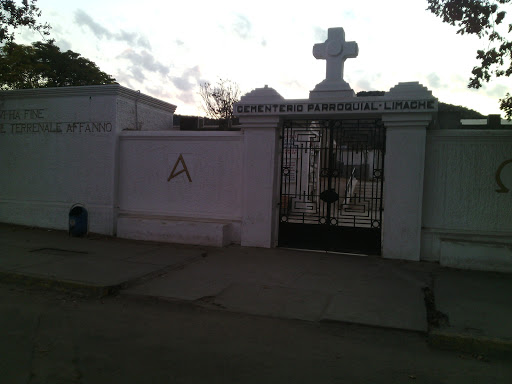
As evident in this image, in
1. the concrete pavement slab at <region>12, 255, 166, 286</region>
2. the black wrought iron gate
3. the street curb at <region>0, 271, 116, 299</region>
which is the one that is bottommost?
the street curb at <region>0, 271, 116, 299</region>

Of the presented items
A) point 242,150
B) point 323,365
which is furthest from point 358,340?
point 242,150

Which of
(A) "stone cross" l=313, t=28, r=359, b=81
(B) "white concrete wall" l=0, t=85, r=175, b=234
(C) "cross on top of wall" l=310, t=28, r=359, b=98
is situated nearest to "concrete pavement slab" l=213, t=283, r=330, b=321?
(C) "cross on top of wall" l=310, t=28, r=359, b=98

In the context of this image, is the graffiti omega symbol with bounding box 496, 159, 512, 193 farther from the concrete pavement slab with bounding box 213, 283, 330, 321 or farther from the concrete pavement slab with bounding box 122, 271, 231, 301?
the concrete pavement slab with bounding box 122, 271, 231, 301

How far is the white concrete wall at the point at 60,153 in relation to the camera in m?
10.5

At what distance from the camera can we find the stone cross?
8.99 meters

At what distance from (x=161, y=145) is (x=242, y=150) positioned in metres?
2.08

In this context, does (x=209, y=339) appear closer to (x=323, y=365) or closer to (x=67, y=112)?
(x=323, y=365)

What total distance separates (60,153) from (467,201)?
377 inches

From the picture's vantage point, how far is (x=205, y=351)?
14.6 feet

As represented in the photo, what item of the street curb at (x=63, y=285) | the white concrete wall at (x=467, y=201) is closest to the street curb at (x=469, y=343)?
the white concrete wall at (x=467, y=201)

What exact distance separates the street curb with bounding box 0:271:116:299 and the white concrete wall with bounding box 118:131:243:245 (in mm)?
3308

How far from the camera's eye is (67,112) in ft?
36.1

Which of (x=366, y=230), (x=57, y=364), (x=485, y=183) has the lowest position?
(x=57, y=364)

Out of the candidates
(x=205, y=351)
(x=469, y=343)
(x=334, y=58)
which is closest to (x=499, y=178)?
(x=334, y=58)
